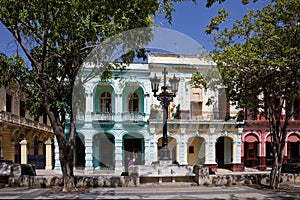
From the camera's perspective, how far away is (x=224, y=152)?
28.4 meters

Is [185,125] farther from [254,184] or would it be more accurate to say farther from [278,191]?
[278,191]

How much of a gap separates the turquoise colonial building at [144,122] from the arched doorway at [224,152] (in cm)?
55

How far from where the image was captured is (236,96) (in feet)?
46.2

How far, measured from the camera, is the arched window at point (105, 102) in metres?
26.7

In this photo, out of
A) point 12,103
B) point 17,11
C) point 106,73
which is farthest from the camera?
point 12,103

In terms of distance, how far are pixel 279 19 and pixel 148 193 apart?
8.06 metres

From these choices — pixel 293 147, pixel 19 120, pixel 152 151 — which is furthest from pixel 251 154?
pixel 19 120

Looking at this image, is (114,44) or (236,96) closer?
(114,44)

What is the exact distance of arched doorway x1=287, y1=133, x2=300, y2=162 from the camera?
28500mm

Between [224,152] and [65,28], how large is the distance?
20.7m

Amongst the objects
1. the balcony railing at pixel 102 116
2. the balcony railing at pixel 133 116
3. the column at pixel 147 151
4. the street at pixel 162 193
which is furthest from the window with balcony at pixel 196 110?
the street at pixel 162 193

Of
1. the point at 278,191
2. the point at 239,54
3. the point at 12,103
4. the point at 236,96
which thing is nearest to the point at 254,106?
the point at 236,96

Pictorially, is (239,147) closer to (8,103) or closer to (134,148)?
(134,148)

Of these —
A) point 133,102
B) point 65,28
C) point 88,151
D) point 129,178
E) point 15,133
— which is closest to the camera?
point 65,28
